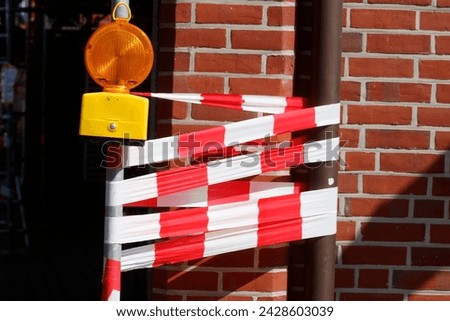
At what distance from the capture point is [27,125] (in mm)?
10688

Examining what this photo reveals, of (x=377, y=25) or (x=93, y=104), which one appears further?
(x=377, y=25)

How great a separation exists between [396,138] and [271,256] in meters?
0.66

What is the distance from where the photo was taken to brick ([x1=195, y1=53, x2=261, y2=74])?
3053 millimetres

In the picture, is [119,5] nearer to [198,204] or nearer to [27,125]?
[198,204]

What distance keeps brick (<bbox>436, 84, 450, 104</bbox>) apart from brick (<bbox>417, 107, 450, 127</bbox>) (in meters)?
0.03

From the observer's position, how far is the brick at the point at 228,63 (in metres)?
3.05

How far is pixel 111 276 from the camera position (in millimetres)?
2713

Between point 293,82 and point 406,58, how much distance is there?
442 millimetres

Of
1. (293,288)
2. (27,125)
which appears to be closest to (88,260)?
(27,125)

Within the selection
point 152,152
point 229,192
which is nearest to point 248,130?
point 229,192

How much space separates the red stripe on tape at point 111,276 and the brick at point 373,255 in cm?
94

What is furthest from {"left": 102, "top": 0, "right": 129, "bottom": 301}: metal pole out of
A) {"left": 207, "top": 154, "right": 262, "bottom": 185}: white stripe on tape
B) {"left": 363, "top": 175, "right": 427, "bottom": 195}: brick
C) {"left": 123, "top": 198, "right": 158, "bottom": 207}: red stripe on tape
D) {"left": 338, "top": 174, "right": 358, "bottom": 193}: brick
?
{"left": 363, "top": 175, "right": 427, "bottom": 195}: brick

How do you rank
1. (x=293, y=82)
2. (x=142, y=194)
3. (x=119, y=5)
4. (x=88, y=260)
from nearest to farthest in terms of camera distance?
(x=119, y=5) → (x=142, y=194) → (x=293, y=82) → (x=88, y=260)
